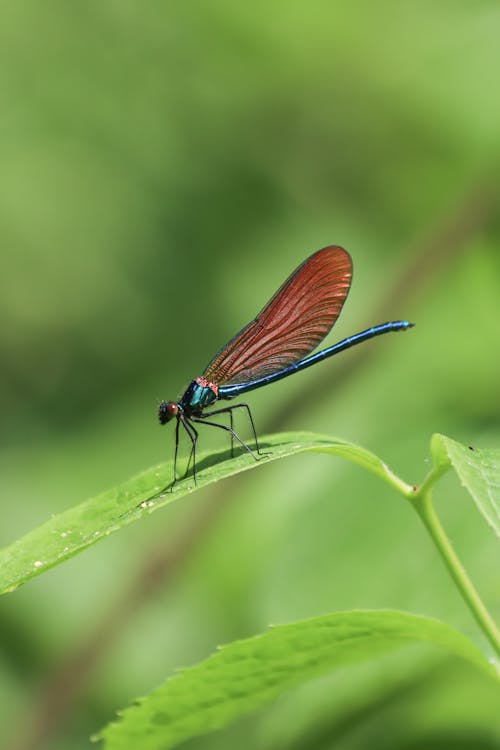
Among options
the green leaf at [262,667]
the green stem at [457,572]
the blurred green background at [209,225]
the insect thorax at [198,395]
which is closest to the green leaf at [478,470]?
the green stem at [457,572]

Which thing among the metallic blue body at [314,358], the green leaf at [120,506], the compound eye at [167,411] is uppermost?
the compound eye at [167,411]

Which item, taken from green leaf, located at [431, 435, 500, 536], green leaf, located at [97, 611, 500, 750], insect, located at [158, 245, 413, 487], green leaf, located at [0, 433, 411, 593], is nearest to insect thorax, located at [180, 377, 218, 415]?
insect, located at [158, 245, 413, 487]

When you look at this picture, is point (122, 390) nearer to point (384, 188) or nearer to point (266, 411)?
point (266, 411)

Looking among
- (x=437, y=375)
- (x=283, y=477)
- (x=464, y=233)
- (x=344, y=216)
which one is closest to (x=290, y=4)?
(x=344, y=216)

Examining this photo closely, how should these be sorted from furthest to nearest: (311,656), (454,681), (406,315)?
(406,315)
(454,681)
(311,656)

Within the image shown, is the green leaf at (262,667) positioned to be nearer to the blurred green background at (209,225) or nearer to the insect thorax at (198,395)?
the insect thorax at (198,395)
